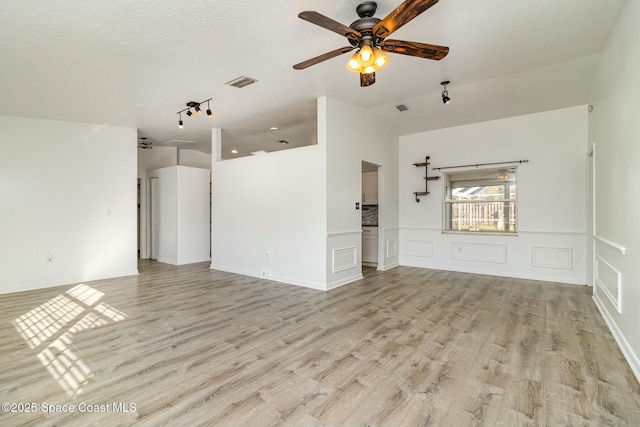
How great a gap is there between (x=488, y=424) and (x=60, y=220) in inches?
260

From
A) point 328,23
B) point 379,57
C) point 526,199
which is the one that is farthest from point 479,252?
point 328,23

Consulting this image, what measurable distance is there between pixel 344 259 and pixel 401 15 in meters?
3.62

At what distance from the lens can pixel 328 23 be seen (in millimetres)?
2166

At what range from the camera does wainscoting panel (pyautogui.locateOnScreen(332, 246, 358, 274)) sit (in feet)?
15.8

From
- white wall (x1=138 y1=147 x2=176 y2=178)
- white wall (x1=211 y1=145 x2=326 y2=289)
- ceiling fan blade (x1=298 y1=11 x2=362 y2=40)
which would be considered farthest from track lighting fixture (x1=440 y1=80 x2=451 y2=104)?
white wall (x1=138 y1=147 x2=176 y2=178)

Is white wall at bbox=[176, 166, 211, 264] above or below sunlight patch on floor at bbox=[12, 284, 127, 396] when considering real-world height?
above

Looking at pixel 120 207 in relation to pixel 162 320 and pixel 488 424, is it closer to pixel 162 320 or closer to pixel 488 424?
pixel 162 320

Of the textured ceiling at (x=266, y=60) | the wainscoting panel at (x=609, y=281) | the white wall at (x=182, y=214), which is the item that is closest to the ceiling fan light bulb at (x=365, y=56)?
the textured ceiling at (x=266, y=60)

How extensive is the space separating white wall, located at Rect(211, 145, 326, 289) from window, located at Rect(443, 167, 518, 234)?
312cm

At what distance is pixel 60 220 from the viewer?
5215 millimetres

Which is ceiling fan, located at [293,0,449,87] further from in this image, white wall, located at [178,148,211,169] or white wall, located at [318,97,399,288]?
white wall, located at [178,148,211,169]

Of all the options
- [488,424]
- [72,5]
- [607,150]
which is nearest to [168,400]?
[488,424]

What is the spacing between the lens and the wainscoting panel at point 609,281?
8.94 ft

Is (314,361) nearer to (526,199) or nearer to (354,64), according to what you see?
(354,64)
